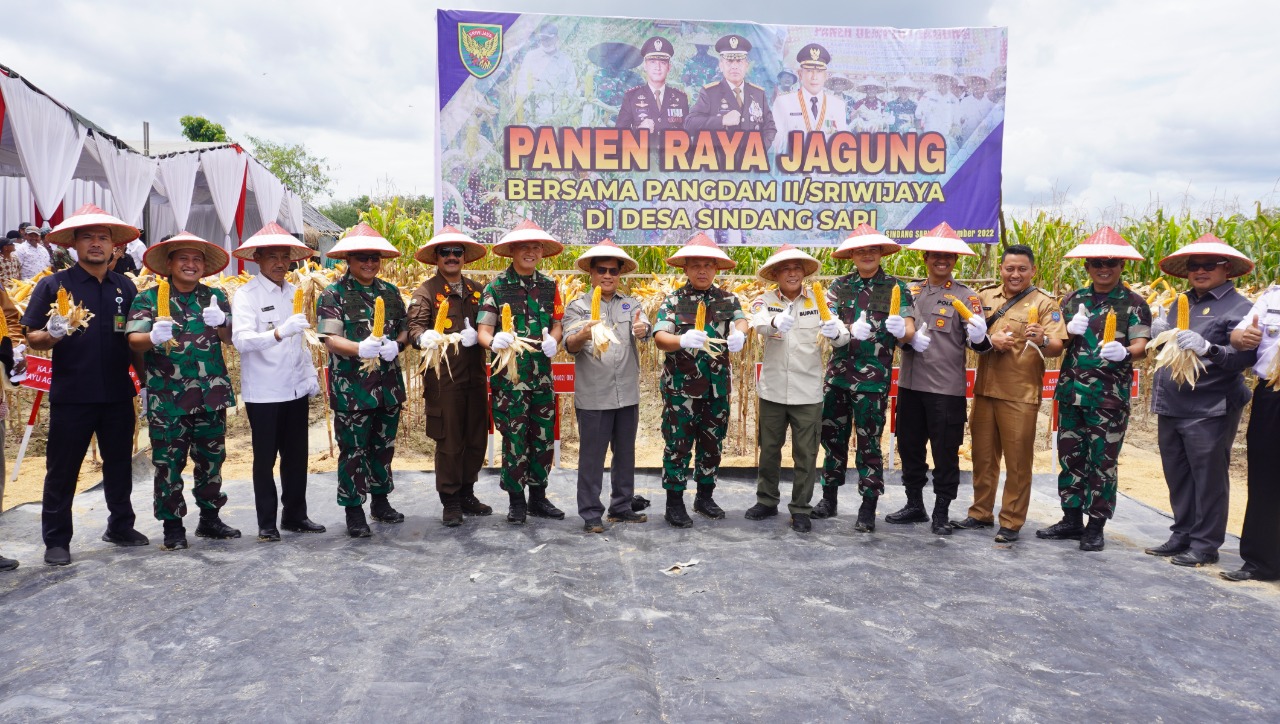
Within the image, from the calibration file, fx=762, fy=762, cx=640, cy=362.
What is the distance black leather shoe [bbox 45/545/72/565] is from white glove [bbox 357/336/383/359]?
1950 millimetres

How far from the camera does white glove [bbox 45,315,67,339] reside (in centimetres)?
413

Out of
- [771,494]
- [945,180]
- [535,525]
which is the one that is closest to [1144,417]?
[945,180]

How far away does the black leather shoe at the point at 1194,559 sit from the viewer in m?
4.46


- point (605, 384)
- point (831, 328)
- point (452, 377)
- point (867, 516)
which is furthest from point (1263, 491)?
point (452, 377)

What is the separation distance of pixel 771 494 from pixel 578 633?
89.4 inches

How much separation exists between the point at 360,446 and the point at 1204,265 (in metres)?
5.29

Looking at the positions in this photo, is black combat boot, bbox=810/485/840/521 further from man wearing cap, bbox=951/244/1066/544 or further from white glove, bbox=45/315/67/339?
white glove, bbox=45/315/67/339

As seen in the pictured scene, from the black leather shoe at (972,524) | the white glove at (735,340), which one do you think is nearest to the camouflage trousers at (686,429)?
the white glove at (735,340)

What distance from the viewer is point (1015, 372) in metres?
4.90

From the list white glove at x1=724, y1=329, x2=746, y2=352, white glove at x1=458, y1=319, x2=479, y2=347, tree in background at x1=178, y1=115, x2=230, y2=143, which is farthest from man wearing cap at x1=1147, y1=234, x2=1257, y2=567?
tree in background at x1=178, y1=115, x2=230, y2=143

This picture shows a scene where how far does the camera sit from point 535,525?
513 cm

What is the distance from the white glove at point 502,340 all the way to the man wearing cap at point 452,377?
16.7 inches

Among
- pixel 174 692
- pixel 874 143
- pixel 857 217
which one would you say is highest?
pixel 874 143

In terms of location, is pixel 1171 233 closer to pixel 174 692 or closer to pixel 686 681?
pixel 686 681
